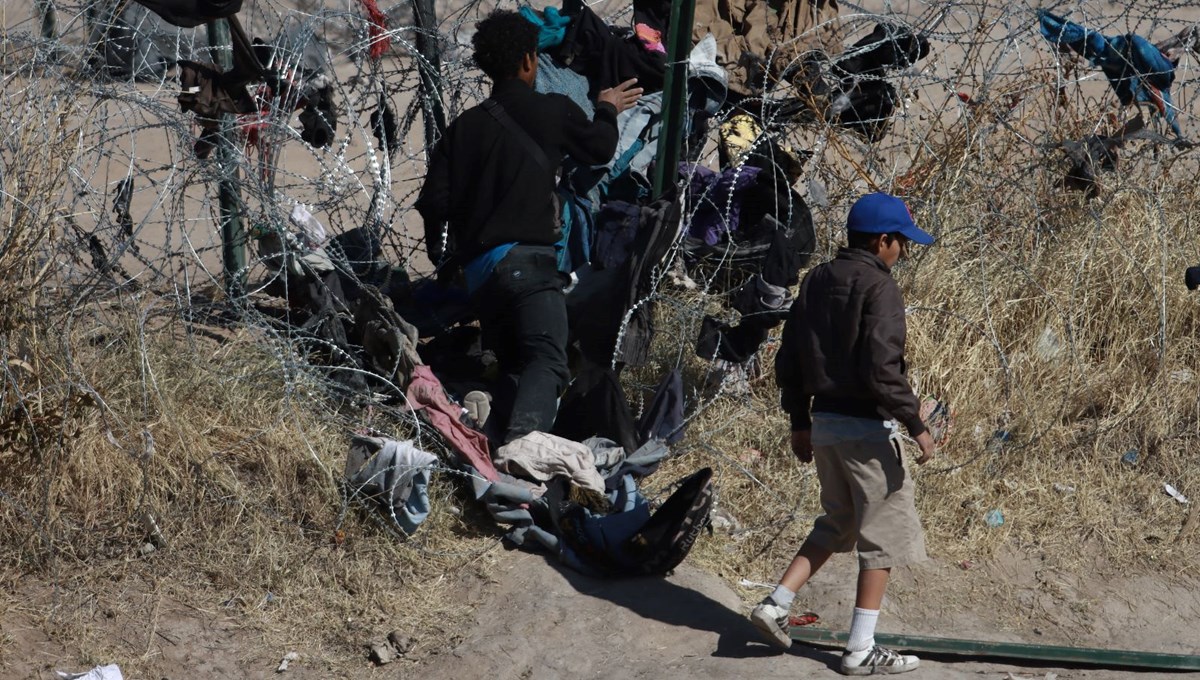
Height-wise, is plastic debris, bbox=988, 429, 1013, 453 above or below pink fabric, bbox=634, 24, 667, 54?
below

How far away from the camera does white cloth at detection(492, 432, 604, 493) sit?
15.4ft

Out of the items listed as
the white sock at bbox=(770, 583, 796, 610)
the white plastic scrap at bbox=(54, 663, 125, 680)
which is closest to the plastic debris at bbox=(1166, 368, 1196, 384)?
the white sock at bbox=(770, 583, 796, 610)

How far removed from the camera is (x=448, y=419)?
484 cm

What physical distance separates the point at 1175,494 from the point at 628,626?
2.24 m

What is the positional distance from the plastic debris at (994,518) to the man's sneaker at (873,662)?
1.17 m

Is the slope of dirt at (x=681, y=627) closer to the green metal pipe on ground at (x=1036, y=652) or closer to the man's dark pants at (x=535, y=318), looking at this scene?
the green metal pipe on ground at (x=1036, y=652)

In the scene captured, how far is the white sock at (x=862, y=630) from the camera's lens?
3783 mm

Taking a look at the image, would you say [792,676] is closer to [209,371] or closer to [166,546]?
[166,546]

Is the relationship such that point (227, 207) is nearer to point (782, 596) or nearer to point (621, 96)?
point (621, 96)

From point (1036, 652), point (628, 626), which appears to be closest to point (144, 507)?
point (628, 626)

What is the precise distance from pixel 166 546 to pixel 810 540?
2078mm

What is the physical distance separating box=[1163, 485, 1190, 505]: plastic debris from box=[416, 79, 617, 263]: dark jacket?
2.43 m

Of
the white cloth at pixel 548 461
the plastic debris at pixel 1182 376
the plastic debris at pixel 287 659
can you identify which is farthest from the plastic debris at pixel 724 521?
the plastic debris at pixel 1182 376

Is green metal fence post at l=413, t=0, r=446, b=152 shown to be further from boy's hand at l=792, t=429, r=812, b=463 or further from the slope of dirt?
boy's hand at l=792, t=429, r=812, b=463
